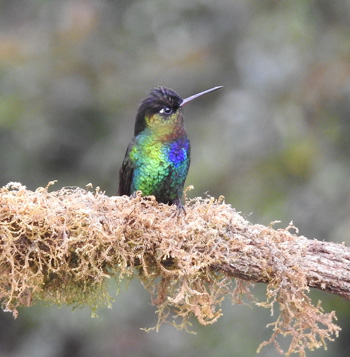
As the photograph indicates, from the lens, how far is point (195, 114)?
6.05 metres

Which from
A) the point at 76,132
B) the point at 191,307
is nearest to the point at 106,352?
the point at 76,132

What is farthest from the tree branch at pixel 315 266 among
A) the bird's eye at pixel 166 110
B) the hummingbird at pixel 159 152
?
the bird's eye at pixel 166 110

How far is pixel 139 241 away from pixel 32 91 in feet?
12.0

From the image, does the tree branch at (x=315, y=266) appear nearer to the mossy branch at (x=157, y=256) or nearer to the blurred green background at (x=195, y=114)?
the mossy branch at (x=157, y=256)

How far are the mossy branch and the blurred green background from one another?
4.72 feet

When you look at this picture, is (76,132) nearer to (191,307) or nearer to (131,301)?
(131,301)

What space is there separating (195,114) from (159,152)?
2062 millimetres

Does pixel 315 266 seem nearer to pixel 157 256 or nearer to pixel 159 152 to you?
pixel 157 256

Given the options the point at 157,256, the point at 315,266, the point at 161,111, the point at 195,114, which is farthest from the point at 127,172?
the point at 195,114

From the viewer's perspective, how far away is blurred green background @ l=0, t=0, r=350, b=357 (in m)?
5.23

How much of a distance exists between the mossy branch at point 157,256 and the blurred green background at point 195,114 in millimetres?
1440

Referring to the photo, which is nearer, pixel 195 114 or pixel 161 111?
pixel 161 111

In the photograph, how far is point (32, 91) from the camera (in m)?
6.51

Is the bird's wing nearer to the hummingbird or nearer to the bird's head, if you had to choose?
the hummingbird
